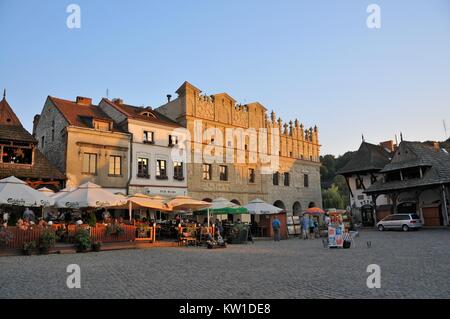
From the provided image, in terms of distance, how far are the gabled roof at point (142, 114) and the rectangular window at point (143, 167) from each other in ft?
10.3

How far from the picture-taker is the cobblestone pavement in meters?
7.56

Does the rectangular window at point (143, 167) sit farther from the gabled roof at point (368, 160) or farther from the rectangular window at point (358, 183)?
the rectangular window at point (358, 183)

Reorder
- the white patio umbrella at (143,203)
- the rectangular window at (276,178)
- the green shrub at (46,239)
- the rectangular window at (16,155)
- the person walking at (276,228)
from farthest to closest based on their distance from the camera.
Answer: the rectangular window at (276,178)
the person walking at (276,228)
the rectangular window at (16,155)
the white patio umbrella at (143,203)
the green shrub at (46,239)

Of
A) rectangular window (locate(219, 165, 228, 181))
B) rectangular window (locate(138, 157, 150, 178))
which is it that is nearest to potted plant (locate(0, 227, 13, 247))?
rectangular window (locate(138, 157, 150, 178))

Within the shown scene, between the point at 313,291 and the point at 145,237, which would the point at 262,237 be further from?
the point at 313,291

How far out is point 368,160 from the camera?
42.2 metres

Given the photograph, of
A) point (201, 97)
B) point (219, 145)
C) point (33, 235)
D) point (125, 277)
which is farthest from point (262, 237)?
point (125, 277)

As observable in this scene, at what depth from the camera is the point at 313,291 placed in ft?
25.2

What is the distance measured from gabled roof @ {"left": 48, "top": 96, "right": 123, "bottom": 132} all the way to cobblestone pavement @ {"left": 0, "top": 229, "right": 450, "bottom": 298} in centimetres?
1527

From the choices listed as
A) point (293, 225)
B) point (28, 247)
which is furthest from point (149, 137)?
point (28, 247)

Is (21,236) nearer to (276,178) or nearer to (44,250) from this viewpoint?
(44,250)

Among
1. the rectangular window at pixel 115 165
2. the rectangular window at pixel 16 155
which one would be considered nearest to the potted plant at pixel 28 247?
the rectangular window at pixel 16 155

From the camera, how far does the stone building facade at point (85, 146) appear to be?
25.8 metres

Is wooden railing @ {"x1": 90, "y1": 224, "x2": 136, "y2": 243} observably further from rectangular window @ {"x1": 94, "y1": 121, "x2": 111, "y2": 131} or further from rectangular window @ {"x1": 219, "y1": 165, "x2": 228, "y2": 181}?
rectangular window @ {"x1": 219, "y1": 165, "x2": 228, "y2": 181}
